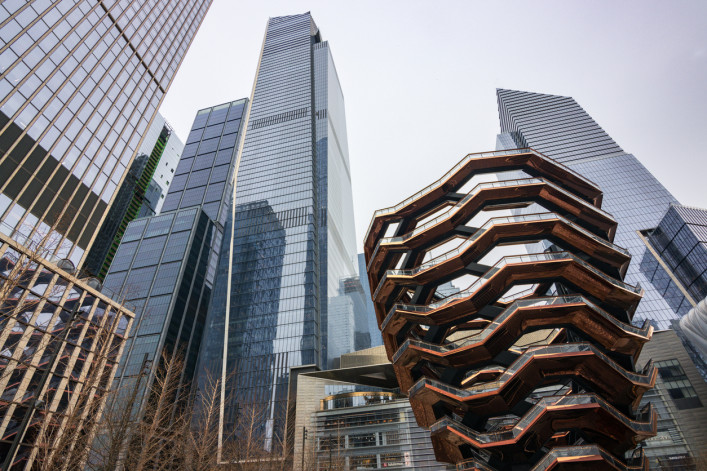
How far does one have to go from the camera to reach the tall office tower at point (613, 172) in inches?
4427

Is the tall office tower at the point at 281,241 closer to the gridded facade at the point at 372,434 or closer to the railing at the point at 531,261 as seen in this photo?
the gridded facade at the point at 372,434

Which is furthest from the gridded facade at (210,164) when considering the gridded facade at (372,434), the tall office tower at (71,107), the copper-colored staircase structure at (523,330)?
the copper-colored staircase structure at (523,330)

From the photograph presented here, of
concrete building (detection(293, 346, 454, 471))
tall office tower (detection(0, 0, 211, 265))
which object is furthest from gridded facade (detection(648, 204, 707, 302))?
tall office tower (detection(0, 0, 211, 265))

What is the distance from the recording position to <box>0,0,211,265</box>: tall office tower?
117 ft

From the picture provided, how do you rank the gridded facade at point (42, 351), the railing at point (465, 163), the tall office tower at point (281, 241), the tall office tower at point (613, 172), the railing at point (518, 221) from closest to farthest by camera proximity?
the railing at point (518, 221) → the gridded facade at point (42, 351) → the railing at point (465, 163) → the tall office tower at point (281, 241) → the tall office tower at point (613, 172)

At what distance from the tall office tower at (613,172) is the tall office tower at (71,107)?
97.0 meters

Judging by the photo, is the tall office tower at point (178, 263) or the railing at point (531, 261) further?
the tall office tower at point (178, 263)

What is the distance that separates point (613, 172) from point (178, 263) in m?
136

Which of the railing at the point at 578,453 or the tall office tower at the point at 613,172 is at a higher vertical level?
the tall office tower at the point at 613,172

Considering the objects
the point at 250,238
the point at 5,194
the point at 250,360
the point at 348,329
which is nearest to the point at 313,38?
the point at 250,238

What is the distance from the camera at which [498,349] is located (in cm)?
3066

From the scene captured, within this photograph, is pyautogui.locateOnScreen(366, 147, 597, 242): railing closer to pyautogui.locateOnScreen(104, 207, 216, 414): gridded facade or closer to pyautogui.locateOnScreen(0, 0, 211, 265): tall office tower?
pyautogui.locateOnScreen(0, 0, 211, 265): tall office tower

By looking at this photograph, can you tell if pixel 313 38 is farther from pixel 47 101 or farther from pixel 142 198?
pixel 47 101

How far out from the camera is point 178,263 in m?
101
